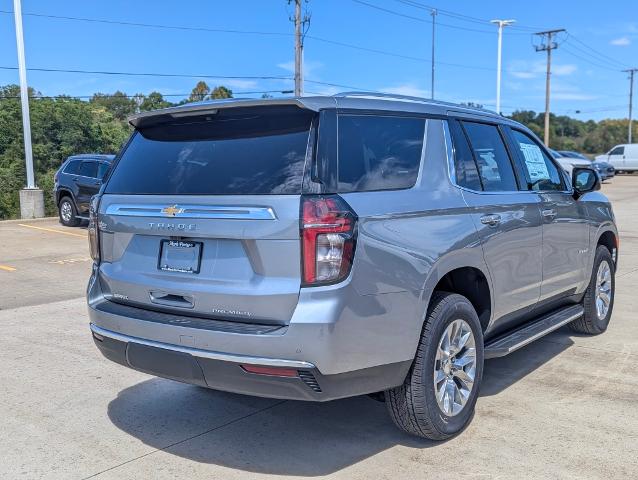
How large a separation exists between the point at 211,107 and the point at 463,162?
1671mm

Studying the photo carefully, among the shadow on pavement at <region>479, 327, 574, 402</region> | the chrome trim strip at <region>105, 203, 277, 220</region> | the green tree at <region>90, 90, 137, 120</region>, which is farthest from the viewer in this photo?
the green tree at <region>90, 90, 137, 120</region>

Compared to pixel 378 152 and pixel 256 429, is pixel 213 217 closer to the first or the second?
pixel 378 152

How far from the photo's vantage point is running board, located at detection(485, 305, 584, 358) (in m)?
4.29

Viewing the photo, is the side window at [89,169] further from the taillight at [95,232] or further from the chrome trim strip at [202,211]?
the chrome trim strip at [202,211]

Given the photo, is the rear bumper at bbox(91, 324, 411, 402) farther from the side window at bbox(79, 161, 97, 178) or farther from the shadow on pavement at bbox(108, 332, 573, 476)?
the side window at bbox(79, 161, 97, 178)

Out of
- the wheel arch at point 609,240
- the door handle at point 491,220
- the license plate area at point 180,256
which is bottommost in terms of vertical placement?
the wheel arch at point 609,240

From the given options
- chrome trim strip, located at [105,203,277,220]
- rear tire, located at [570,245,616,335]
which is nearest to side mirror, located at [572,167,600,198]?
rear tire, located at [570,245,616,335]

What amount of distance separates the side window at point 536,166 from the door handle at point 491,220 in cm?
81

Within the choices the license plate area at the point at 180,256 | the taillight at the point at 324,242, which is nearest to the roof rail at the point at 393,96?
the taillight at the point at 324,242

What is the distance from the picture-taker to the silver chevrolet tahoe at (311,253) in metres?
3.15

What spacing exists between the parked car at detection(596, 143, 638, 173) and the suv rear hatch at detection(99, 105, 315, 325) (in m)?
44.8

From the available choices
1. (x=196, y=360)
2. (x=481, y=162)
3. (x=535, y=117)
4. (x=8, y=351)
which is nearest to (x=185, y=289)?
(x=196, y=360)

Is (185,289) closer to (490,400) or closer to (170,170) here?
(170,170)

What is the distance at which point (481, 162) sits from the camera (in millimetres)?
4461
